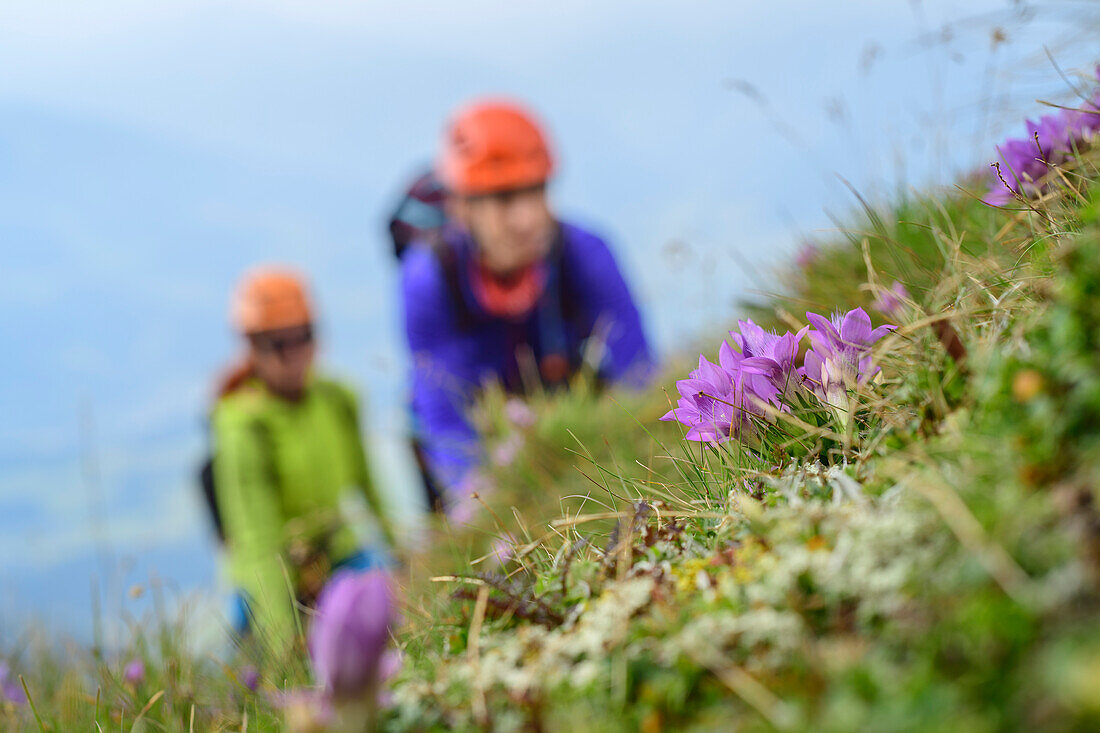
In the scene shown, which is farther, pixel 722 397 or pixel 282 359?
pixel 282 359

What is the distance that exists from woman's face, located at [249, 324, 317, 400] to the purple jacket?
1295 millimetres

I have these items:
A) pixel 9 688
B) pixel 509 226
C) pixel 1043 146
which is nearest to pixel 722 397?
pixel 1043 146

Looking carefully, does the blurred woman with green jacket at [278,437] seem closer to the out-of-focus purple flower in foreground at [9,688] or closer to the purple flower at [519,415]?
the purple flower at [519,415]

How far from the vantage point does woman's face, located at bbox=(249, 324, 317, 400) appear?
Answer: 25.3 ft

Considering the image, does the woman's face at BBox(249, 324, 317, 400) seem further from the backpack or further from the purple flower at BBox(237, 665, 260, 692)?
the purple flower at BBox(237, 665, 260, 692)

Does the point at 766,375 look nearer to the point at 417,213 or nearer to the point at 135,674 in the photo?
the point at 135,674

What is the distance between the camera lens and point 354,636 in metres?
1.07

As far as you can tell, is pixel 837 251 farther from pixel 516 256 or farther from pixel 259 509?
pixel 259 509

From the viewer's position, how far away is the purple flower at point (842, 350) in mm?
1629

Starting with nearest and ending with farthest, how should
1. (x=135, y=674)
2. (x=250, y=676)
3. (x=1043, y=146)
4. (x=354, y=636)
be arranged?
(x=354, y=636)
(x=1043, y=146)
(x=250, y=676)
(x=135, y=674)

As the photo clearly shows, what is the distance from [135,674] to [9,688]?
133 centimetres

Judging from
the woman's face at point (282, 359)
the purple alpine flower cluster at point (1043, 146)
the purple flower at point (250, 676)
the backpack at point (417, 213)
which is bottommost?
the purple flower at point (250, 676)

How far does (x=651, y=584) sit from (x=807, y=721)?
490 millimetres

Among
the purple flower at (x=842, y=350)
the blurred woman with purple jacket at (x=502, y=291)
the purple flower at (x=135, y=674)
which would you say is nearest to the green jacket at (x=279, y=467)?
the blurred woman with purple jacket at (x=502, y=291)
